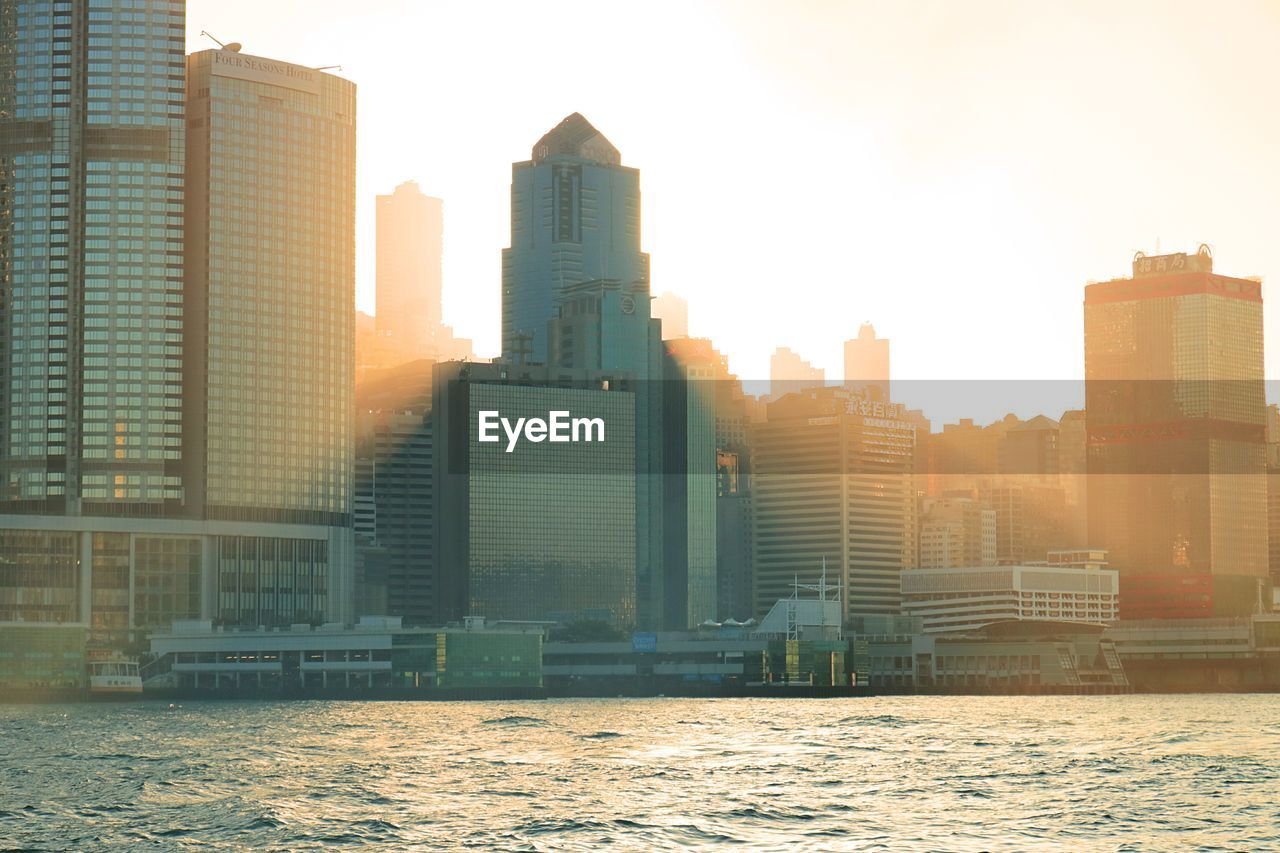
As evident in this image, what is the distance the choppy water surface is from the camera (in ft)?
337

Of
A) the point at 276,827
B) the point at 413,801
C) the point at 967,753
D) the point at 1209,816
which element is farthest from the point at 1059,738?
the point at 276,827

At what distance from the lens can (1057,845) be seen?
9969 centimetres

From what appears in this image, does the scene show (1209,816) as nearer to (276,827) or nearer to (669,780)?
(669,780)

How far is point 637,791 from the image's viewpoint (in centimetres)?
12338

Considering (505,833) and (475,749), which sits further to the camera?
(475,749)

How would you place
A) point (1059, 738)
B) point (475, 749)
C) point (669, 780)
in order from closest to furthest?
point (669, 780) < point (475, 749) < point (1059, 738)

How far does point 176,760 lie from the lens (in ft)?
492

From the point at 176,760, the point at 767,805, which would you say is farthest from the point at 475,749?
the point at 767,805

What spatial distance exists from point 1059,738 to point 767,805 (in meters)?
71.9

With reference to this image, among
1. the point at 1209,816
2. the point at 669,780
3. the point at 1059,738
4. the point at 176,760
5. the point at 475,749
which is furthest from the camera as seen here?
the point at 1059,738

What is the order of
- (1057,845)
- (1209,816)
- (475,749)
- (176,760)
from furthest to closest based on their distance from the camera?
(475,749) < (176,760) < (1209,816) < (1057,845)

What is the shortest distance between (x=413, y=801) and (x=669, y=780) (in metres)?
20.2

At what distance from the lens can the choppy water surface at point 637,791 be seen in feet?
337

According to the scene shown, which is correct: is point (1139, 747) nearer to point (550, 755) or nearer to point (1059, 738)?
point (1059, 738)
